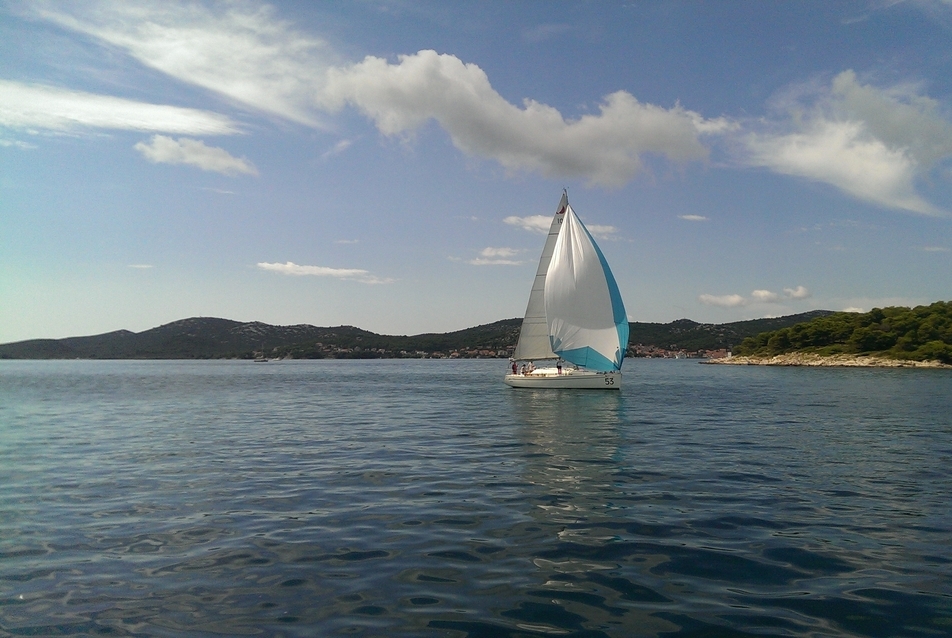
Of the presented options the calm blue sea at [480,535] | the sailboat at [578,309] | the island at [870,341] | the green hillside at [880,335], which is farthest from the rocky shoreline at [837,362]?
the calm blue sea at [480,535]

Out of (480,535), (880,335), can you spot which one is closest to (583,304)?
(480,535)

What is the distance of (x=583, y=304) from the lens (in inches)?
2012

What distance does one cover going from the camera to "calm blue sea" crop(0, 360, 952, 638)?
7.80 meters

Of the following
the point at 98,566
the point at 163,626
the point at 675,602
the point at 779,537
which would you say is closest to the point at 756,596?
the point at 675,602

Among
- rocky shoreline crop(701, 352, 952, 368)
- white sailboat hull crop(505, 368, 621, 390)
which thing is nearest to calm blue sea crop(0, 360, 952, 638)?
white sailboat hull crop(505, 368, 621, 390)

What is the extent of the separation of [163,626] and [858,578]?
1022 centimetres

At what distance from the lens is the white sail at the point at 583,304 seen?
5072 cm

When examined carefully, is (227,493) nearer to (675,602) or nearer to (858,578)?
(675,602)

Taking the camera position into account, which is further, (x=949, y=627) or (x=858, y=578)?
(x=858, y=578)

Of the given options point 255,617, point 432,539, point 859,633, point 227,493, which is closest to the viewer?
point 859,633

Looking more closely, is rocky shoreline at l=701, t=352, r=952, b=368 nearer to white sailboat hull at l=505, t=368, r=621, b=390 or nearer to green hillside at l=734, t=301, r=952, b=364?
green hillside at l=734, t=301, r=952, b=364

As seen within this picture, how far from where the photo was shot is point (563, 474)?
696 inches

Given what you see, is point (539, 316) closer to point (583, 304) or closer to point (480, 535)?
point (583, 304)

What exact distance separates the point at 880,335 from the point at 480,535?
153 m
